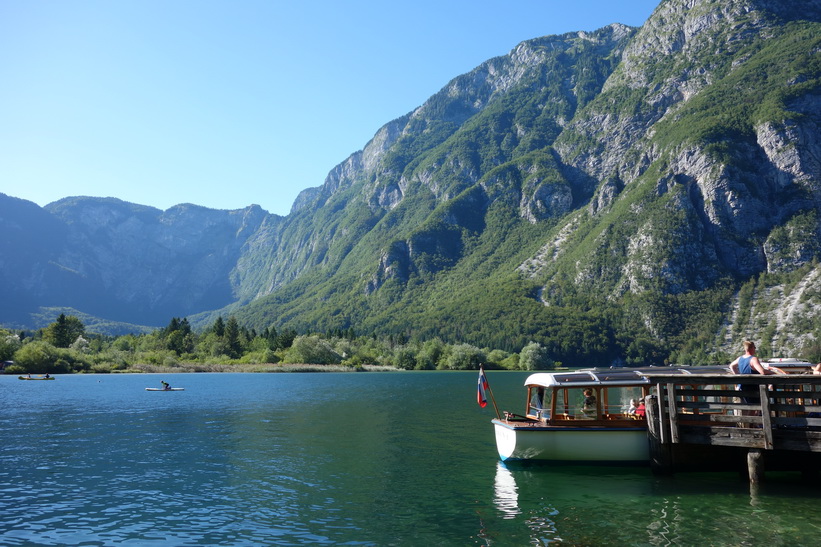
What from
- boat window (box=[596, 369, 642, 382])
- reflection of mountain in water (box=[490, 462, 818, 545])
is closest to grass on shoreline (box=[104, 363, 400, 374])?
boat window (box=[596, 369, 642, 382])

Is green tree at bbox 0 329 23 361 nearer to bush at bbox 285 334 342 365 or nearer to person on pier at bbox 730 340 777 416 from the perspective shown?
bush at bbox 285 334 342 365

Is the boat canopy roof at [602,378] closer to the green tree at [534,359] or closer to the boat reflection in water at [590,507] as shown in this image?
the boat reflection in water at [590,507]

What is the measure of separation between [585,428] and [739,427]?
23.4 ft

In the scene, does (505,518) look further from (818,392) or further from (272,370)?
(272,370)

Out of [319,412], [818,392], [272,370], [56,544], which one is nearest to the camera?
[56,544]

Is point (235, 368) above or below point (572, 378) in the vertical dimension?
below

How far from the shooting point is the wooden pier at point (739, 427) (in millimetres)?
23172

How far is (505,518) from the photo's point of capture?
20.9 m

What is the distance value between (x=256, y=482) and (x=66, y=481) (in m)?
9.49

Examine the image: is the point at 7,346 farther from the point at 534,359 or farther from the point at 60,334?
the point at 534,359

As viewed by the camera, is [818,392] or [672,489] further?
[672,489]

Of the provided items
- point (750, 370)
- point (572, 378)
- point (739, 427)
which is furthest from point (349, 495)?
point (750, 370)

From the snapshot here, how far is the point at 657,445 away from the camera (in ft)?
87.3

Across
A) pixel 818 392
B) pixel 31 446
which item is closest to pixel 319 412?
pixel 31 446
